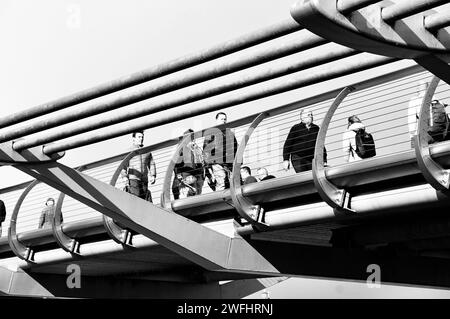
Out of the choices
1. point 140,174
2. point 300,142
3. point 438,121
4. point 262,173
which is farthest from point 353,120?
point 140,174

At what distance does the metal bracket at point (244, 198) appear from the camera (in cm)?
1252

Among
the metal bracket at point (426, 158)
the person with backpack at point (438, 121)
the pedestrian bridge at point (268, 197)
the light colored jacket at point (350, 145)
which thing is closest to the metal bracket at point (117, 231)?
the pedestrian bridge at point (268, 197)

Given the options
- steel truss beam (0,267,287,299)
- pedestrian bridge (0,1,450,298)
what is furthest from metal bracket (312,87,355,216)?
steel truss beam (0,267,287,299)

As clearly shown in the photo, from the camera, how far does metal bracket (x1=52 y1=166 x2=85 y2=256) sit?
54.4ft

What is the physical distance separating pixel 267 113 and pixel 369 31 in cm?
631

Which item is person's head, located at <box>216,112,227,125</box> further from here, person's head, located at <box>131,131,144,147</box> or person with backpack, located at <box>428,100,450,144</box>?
person with backpack, located at <box>428,100,450,144</box>

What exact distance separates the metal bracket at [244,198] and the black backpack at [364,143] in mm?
1634

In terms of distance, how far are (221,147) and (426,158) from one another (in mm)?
3984

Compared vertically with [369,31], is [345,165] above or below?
above

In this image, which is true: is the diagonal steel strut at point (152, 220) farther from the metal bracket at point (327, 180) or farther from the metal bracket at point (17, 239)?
the metal bracket at point (17, 239)

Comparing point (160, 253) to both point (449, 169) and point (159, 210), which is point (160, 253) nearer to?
point (159, 210)

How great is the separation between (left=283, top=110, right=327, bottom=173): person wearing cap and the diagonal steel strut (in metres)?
1.91

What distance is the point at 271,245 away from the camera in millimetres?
14477
